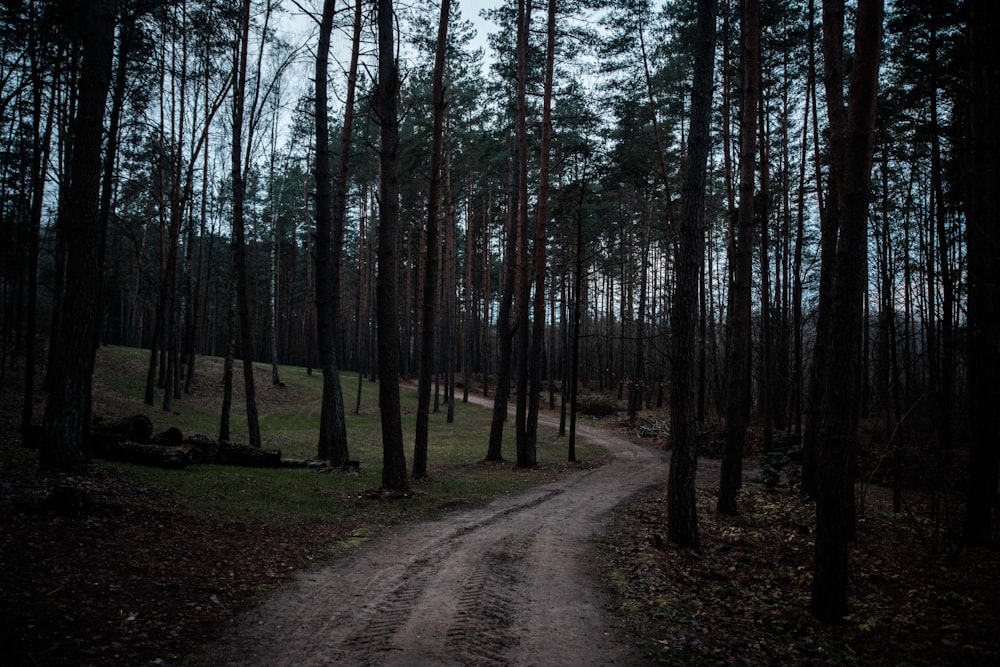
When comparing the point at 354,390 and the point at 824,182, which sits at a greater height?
the point at 824,182

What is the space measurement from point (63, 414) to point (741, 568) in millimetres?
10314

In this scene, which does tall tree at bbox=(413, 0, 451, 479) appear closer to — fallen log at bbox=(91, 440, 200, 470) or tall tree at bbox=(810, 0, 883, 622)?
fallen log at bbox=(91, 440, 200, 470)

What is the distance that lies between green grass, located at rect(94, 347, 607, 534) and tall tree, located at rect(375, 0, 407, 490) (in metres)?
1.04

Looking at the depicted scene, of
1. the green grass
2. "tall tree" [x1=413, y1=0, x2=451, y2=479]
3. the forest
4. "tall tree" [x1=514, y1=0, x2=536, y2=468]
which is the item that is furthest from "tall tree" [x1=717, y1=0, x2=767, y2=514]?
"tall tree" [x1=514, y1=0, x2=536, y2=468]

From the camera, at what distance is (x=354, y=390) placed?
35.8 meters

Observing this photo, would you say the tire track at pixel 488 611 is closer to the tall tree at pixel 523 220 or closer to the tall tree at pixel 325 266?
the tall tree at pixel 325 266

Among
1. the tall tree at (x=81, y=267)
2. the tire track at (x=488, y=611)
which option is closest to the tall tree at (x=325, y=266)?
the tall tree at (x=81, y=267)

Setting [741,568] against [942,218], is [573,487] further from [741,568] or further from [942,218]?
[942,218]

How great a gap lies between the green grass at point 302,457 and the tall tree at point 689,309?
14.4 feet

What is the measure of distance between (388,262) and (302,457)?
7957 millimetres

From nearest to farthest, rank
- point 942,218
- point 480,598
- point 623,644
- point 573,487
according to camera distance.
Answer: point 623,644 < point 480,598 < point 573,487 < point 942,218

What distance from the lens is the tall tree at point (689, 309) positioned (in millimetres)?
7891

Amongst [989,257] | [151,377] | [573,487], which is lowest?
[573,487]

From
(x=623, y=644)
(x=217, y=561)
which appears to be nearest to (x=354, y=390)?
(x=217, y=561)
